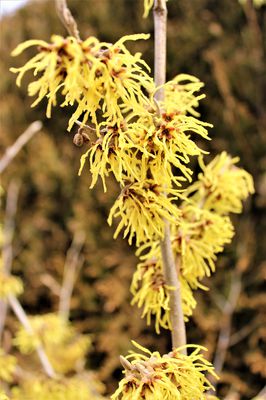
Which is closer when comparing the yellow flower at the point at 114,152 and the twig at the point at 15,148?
the yellow flower at the point at 114,152

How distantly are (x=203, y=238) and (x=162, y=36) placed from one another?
442 millimetres

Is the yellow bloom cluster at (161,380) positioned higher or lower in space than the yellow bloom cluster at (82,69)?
lower

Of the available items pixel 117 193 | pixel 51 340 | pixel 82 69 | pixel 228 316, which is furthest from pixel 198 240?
pixel 117 193

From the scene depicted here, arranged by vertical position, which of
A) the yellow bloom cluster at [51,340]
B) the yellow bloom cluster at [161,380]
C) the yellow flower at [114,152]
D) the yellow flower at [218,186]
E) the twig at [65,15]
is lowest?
the yellow bloom cluster at [51,340]

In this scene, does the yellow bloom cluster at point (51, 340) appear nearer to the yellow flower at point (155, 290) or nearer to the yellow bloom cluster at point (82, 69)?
the yellow flower at point (155, 290)

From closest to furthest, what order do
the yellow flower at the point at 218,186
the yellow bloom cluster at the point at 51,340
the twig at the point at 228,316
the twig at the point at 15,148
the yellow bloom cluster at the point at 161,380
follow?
the yellow bloom cluster at the point at 161,380, the yellow flower at the point at 218,186, the twig at the point at 15,148, the yellow bloom cluster at the point at 51,340, the twig at the point at 228,316

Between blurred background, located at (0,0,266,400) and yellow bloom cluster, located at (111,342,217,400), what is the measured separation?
8.77 ft

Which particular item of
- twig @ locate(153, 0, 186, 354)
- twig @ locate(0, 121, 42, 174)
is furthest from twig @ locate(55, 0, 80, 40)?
twig @ locate(0, 121, 42, 174)

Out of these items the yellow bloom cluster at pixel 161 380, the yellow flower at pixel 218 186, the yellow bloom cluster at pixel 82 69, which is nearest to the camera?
the yellow bloom cluster at pixel 82 69

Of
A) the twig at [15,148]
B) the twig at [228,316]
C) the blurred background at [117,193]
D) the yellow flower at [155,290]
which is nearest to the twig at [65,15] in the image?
the yellow flower at [155,290]

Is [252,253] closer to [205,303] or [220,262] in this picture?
[220,262]

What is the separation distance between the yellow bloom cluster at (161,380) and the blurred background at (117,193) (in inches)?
105

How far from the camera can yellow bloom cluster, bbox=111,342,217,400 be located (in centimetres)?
85

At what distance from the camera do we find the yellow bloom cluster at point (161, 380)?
0.85 metres
